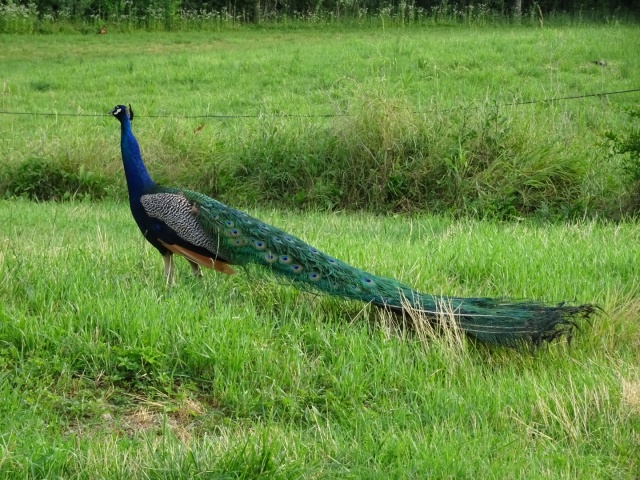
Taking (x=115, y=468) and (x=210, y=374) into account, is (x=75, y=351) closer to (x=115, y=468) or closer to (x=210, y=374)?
(x=210, y=374)

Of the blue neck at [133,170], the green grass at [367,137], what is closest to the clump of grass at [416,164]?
the green grass at [367,137]

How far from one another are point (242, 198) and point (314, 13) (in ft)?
80.1

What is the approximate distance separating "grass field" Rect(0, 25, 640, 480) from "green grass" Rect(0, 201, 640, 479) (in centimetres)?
1

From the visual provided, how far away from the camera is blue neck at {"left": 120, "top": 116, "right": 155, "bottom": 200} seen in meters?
6.19

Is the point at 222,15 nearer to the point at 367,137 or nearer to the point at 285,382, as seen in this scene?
the point at 367,137

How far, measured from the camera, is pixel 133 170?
6277 millimetres

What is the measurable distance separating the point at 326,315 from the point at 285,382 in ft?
3.16

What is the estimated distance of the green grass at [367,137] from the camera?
10.8m

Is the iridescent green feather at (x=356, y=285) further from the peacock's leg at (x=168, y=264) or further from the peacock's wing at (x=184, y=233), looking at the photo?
the peacock's leg at (x=168, y=264)

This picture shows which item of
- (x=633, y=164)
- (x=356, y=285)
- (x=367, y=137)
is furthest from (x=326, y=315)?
(x=367, y=137)

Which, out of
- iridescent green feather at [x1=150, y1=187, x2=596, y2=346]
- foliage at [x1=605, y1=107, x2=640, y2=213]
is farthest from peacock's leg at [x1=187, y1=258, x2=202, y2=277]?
foliage at [x1=605, y1=107, x2=640, y2=213]

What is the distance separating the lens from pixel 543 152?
35.9ft

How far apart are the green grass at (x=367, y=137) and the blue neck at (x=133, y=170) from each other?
4846mm

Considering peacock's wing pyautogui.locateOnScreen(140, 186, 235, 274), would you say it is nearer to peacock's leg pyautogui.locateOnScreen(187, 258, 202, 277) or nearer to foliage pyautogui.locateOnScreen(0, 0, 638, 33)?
peacock's leg pyautogui.locateOnScreen(187, 258, 202, 277)
